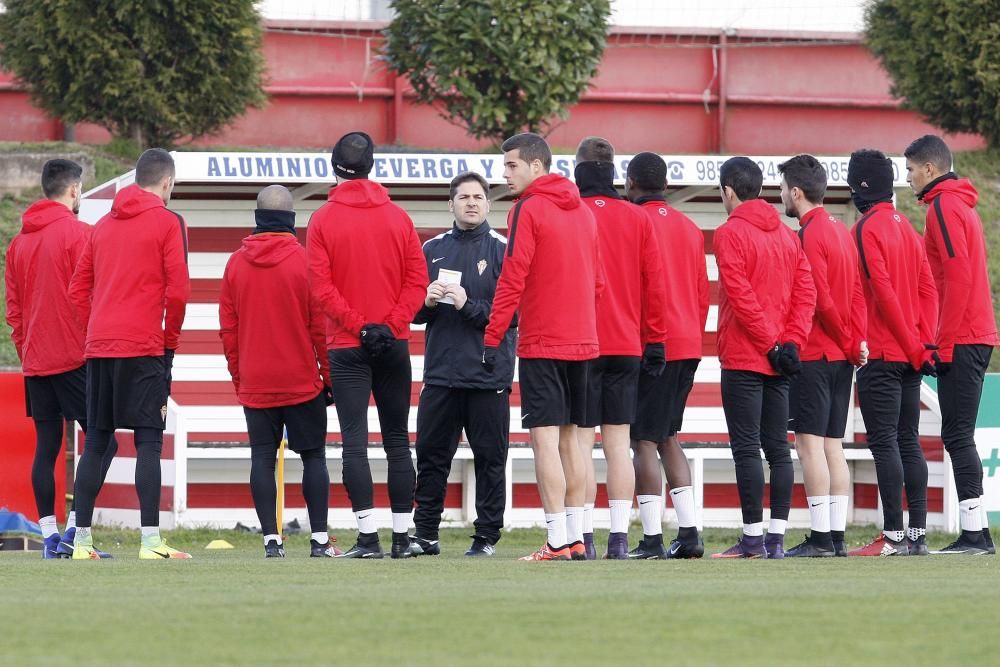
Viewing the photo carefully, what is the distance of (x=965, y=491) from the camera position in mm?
8531

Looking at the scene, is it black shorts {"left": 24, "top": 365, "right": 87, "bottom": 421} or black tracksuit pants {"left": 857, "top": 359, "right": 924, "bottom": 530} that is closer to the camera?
black tracksuit pants {"left": 857, "top": 359, "right": 924, "bottom": 530}

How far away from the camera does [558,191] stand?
7676 mm

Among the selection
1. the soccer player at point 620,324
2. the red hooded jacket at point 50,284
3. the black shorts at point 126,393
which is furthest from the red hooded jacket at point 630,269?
the red hooded jacket at point 50,284

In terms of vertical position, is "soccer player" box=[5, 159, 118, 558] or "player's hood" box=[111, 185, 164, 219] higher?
"player's hood" box=[111, 185, 164, 219]

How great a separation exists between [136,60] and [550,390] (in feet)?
33.4

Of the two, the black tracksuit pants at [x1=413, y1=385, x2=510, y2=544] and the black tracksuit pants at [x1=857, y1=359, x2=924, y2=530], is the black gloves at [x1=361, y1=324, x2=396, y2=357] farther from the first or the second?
the black tracksuit pants at [x1=857, y1=359, x2=924, y2=530]

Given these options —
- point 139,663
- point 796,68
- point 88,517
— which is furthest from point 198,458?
point 796,68

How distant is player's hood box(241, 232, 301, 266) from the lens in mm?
8383

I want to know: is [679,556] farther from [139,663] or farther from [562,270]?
[139,663]

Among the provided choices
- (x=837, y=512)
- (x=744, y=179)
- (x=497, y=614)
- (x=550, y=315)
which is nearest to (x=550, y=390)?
(x=550, y=315)

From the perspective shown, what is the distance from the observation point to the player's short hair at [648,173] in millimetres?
8500

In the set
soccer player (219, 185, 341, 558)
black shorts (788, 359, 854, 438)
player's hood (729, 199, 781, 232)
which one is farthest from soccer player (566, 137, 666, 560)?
soccer player (219, 185, 341, 558)

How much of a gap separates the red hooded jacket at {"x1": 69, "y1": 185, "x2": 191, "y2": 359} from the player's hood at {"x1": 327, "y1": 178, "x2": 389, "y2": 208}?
0.77 meters

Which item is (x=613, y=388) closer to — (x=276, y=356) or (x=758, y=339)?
(x=758, y=339)
